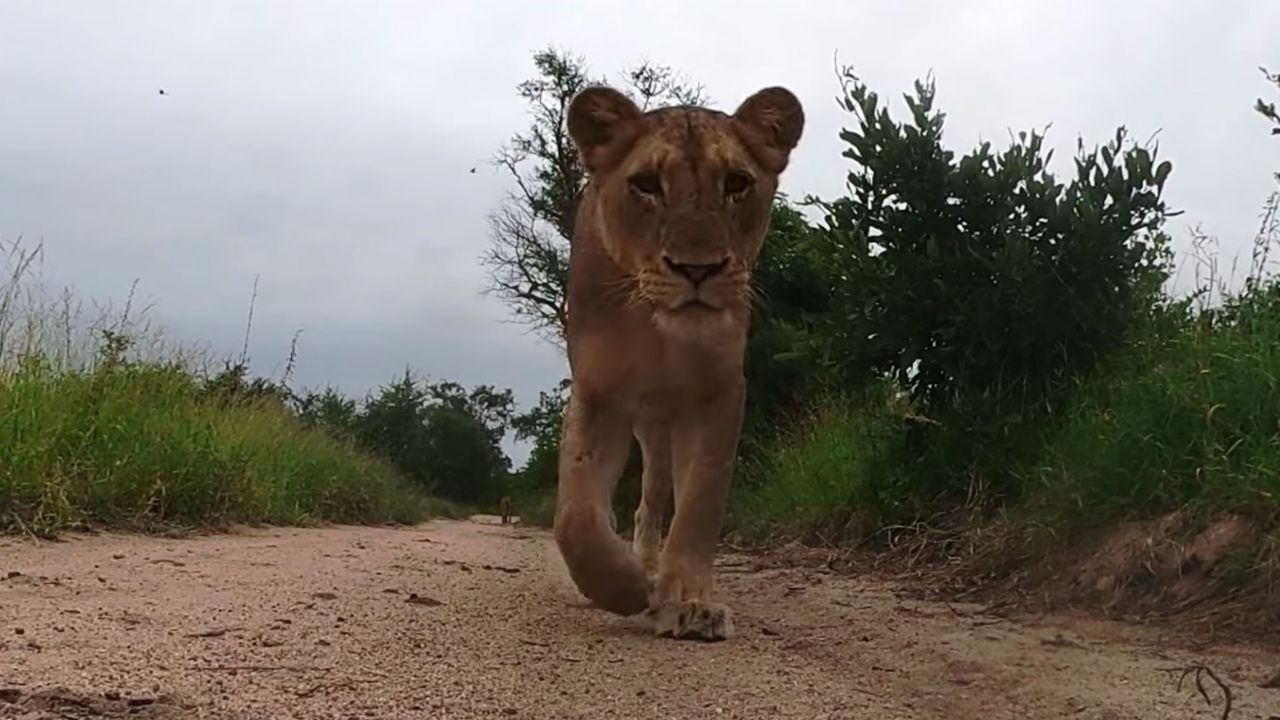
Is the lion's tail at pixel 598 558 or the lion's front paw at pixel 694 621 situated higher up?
the lion's tail at pixel 598 558

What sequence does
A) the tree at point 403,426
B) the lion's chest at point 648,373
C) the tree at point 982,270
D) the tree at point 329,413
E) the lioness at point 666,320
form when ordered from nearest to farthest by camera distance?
the lioness at point 666,320
the lion's chest at point 648,373
the tree at point 982,270
the tree at point 329,413
the tree at point 403,426

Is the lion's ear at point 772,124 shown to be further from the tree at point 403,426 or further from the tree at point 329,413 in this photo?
the tree at point 403,426

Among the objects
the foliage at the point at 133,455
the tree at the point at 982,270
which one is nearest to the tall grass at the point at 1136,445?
the tree at the point at 982,270

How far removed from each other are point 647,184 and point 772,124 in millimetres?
662

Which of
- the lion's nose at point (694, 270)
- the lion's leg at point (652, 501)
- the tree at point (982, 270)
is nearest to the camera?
the lion's nose at point (694, 270)

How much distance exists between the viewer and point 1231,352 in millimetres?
4793

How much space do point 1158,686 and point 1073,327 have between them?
2.92m

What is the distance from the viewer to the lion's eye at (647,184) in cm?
347

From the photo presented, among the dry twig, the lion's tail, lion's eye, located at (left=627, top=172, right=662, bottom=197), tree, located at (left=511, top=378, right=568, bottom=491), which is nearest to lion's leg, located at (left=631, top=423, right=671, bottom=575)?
the lion's tail

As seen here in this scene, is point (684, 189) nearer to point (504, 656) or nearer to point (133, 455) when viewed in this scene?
point (504, 656)

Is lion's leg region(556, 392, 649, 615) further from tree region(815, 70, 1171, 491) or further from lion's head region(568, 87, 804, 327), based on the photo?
tree region(815, 70, 1171, 491)

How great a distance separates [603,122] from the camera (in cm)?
381

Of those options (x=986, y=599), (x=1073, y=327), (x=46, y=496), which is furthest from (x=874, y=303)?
(x=46, y=496)

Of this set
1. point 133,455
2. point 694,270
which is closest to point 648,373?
point 694,270
